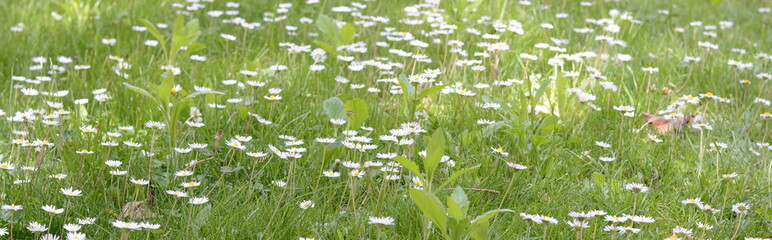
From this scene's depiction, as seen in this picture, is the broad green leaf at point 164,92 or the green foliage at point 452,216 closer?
the green foliage at point 452,216

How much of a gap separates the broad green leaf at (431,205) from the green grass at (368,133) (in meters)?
0.16

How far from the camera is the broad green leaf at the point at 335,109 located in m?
2.90

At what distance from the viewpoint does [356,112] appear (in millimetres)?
2822

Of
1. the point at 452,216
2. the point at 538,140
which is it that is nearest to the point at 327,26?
the point at 538,140

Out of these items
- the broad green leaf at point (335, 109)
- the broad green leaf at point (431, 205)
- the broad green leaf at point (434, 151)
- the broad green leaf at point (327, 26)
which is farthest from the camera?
the broad green leaf at point (327, 26)

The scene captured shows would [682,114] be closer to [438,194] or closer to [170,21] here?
[438,194]

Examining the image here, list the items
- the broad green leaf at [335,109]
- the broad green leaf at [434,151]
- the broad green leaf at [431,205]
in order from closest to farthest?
→ the broad green leaf at [431,205], the broad green leaf at [434,151], the broad green leaf at [335,109]

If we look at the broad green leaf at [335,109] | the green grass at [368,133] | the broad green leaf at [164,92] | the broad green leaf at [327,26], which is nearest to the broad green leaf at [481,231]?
the green grass at [368,133]

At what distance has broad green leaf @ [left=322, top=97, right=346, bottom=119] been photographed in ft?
9.53

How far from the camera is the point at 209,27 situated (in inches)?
183

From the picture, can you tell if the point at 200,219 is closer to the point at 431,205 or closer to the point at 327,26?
the point at 431,205

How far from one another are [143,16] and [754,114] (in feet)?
10.8

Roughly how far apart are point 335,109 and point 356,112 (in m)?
0.12

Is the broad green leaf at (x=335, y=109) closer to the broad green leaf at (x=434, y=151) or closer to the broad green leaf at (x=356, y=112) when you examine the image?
the broad green leaf at (x=356, y=112)
